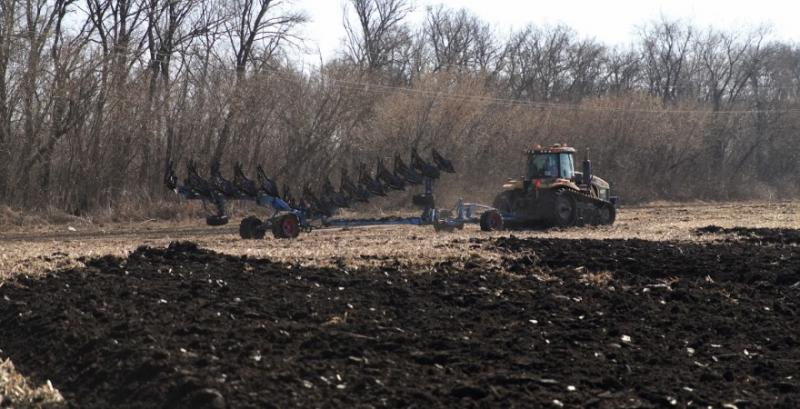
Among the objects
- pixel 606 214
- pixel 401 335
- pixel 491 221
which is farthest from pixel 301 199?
pixel 401 335

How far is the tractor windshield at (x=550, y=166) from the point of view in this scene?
2441 centimetres

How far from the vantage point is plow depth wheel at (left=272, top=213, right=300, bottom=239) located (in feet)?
65.5

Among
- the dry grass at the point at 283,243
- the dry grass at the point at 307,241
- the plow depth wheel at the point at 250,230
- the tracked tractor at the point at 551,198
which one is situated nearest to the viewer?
the dry grass at the point at 283,243

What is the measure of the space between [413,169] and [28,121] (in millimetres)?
11172

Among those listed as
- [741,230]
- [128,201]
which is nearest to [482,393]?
[741,230]

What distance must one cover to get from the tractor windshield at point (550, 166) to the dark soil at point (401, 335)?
11.4m

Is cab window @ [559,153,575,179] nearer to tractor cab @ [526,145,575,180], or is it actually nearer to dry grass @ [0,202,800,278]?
tractor cab @ [526,145,575,180]

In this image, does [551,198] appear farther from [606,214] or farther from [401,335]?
[401,335]

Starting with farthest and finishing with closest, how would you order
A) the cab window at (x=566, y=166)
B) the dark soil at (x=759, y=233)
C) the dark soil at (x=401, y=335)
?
1. the cab window at (x=566, y=166)
2. the dark soil at (x=759, y=233)
3. the dark soil at (x=401, y=335)

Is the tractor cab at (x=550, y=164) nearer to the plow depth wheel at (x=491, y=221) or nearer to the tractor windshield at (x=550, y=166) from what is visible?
the tractor windshield at (x=550, y=166)

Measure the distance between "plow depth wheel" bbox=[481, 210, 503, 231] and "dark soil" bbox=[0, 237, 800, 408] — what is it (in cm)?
956

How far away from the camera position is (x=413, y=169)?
23.5m

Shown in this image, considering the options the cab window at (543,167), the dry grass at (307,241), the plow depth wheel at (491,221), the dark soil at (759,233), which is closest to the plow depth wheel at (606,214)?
the dry grass at (307,241)

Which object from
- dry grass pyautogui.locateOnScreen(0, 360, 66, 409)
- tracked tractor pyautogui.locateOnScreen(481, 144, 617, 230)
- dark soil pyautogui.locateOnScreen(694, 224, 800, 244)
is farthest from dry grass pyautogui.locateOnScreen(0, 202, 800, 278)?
dry grass pyautogui.locateOnScreen(0, 360, 66, 409)
